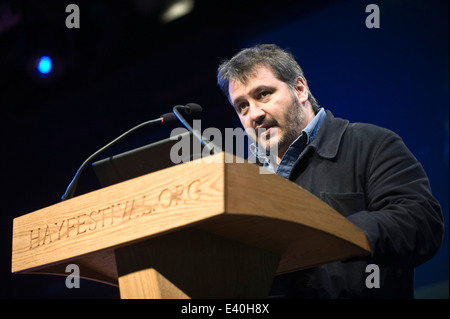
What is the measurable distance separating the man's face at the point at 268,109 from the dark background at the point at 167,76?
2.00ft

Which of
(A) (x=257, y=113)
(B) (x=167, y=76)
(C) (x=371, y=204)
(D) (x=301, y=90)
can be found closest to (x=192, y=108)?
(A) (x=257, y=113)

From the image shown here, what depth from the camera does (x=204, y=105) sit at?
3.50 metres

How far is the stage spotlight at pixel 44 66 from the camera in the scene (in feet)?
11.7

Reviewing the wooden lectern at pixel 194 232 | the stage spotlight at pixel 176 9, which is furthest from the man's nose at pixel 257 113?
the stage spotlight at pixel 176 9

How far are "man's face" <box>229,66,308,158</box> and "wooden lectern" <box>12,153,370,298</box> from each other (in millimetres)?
979

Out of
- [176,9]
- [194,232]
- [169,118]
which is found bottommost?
[194,232]

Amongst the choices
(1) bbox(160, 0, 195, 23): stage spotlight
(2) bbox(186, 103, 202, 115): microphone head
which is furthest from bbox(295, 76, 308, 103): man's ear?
(1) bbox(160, 0, 195, 23): stage spotlight

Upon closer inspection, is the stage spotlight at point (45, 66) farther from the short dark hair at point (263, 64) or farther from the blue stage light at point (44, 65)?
the short dark hair at point (263, 64)

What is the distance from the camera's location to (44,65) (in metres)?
3.62

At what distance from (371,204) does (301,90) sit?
0.98 meters

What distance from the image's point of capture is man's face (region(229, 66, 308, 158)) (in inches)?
87.0

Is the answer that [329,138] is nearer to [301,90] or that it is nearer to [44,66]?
[301,90]
